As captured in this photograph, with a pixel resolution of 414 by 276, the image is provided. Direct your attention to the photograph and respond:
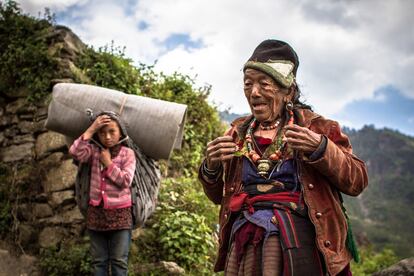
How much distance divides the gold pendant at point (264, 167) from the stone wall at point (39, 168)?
3.71 meters

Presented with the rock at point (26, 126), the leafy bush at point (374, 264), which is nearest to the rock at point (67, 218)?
the rock at point (26, 126)

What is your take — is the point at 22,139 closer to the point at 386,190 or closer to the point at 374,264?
the point at 374,264

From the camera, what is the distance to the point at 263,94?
2.07 meters

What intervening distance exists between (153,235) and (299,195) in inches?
139

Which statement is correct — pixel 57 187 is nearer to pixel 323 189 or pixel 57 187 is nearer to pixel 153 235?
pixel 153 235

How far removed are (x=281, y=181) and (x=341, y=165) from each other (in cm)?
30

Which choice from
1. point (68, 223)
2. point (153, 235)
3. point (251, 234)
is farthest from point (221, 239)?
point (68, 223)

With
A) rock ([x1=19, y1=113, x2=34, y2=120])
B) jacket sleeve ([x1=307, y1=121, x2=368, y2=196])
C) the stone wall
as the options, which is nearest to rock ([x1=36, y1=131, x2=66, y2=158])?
the stone wall

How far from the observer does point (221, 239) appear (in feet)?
7.21

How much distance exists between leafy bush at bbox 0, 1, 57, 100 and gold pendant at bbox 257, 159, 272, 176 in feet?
15.5

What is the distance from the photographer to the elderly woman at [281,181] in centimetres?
187

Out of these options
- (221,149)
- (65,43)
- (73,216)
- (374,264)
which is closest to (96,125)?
(73,216)

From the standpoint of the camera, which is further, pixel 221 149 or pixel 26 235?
pixel 26 235

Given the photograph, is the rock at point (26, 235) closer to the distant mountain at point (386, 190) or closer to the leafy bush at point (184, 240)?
the leafy bush at point (184, 240)
